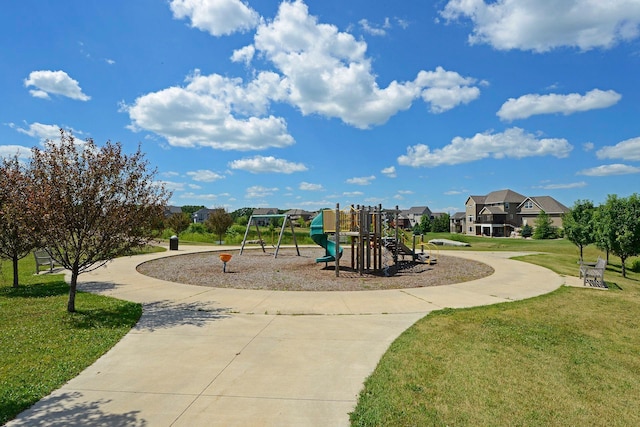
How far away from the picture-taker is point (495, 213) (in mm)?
69188

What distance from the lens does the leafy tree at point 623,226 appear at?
19.2 m

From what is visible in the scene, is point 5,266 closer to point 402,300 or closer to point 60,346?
point 60,346

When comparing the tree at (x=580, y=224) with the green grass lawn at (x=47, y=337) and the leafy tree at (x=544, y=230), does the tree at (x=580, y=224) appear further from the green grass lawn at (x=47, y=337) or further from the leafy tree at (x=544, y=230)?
the leafy tree at (x=544, y=230)

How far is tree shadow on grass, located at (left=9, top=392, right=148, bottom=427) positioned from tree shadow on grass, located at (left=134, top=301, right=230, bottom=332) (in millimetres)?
3020

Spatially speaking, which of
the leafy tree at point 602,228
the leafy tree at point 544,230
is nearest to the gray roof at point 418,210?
the leafy tree at point 544,230

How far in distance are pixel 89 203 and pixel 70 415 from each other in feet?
17.9

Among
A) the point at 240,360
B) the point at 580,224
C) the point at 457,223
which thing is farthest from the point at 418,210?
the point at 240,360

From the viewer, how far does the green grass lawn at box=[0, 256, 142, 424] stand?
4.86 meters

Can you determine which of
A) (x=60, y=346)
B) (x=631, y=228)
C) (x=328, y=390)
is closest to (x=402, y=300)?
(x=328, y=390)

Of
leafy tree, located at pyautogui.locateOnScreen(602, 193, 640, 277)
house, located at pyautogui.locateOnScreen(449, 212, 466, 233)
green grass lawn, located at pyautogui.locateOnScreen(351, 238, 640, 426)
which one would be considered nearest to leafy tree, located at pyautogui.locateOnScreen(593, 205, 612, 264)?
leafy tree, located at pyautogui.locateOnScreen(602, 193, 640, 277)

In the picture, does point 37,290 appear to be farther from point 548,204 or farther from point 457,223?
point 457,223

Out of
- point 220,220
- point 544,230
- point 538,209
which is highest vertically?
point 538,209

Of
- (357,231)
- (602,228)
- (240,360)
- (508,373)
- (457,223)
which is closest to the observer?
(508,373)

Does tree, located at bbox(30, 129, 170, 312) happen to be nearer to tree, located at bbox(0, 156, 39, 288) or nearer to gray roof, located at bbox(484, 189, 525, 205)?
tree, located at bbox(0, 156, 39, 288)
